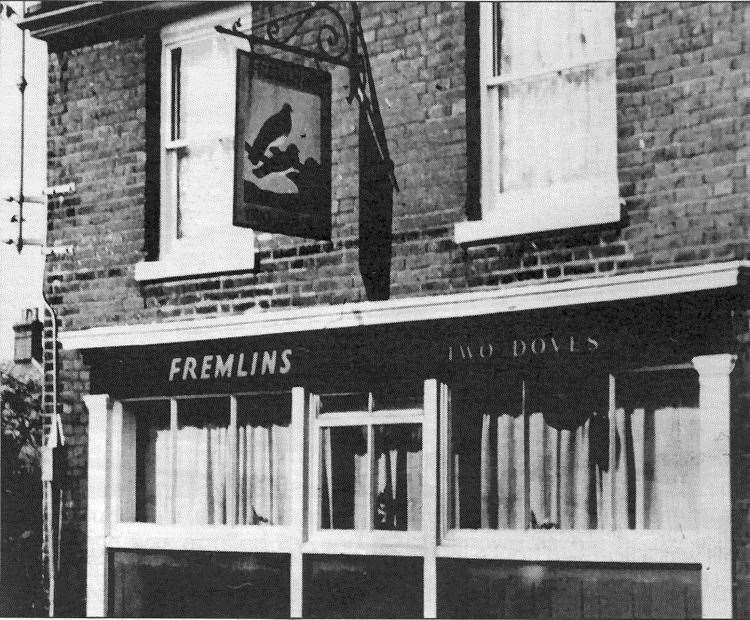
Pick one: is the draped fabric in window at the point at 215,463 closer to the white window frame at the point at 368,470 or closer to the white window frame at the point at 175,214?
the white window frame at the point at 368,470

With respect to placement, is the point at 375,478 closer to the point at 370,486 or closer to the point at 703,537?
the point at 370,486

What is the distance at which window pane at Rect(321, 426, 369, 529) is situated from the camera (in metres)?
7.76

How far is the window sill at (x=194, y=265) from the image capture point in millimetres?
8367

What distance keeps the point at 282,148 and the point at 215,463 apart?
8.16 feet

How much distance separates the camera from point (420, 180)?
754 centimetres

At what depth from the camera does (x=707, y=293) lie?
6.24 m

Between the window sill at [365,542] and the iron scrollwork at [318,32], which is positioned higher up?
the iron scrollwork at [318,32]

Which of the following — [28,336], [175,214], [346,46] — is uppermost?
[346,46]

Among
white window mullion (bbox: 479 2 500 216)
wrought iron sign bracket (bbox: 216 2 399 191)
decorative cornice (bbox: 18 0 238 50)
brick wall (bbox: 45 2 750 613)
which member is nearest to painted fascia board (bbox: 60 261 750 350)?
brick wall (bbox: 45 2 750 613)

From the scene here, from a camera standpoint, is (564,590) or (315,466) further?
(315,466)

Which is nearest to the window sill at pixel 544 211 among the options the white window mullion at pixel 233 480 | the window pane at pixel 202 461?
the white window mullion at pixel 233 480

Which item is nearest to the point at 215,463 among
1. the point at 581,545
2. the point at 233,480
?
the point at 233,480

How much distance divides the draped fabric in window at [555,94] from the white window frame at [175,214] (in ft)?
6.76

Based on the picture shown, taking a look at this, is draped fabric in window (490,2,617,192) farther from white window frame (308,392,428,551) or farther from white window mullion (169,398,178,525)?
white window mullion (169,398,178,525)
